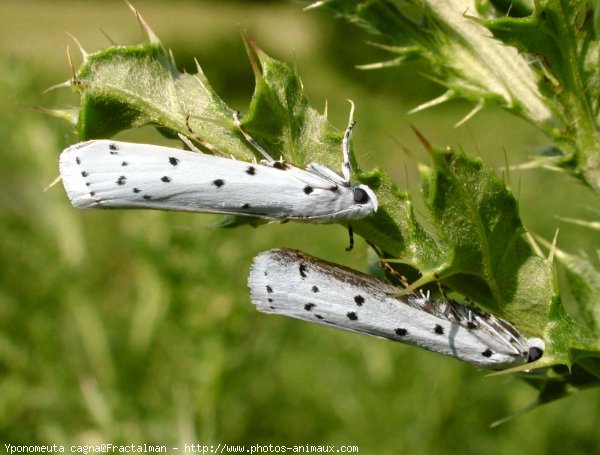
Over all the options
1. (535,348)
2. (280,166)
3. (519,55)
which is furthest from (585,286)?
(280,166)

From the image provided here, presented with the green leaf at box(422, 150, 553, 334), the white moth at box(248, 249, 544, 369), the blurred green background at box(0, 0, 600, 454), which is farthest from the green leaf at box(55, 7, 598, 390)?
the blurred green background at box(0, 0, 600, 454)

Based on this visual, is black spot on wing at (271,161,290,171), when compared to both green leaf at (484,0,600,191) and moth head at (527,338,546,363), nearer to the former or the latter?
green leaf at (484,0,600,191)

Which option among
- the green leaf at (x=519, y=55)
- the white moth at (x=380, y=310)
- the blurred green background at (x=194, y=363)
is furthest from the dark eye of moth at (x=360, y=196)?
the blurred green background at (x=194, y=363)

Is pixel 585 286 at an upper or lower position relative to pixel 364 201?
lower

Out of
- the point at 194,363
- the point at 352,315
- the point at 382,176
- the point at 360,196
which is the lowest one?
the point at 194,363

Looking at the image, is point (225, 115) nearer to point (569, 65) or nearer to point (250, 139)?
point (250, 139)

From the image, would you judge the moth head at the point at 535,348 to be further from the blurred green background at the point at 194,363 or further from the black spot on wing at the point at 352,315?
the blurred green background at the point at 194,363
